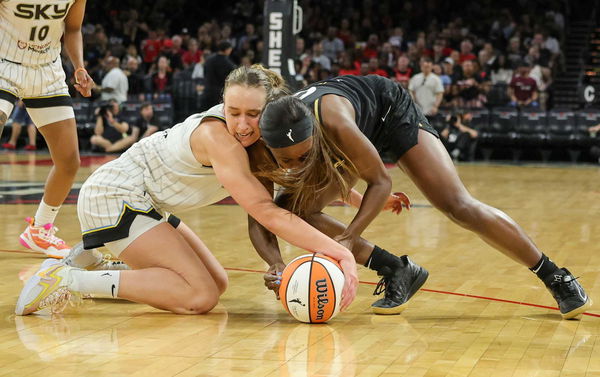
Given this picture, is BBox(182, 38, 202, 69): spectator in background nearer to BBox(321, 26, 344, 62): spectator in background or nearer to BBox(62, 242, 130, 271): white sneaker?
BBox(321, 26, 344, 62): spectator in background

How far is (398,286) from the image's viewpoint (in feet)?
14.3

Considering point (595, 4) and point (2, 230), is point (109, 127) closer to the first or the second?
point (2, 230)

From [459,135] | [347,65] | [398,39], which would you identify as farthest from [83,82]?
[398,39]

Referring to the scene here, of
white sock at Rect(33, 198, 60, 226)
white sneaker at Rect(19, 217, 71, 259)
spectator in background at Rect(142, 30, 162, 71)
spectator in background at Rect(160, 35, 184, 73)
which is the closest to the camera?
white sneaker at Rect(19, 217, 71, 259)

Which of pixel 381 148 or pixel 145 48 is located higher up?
pixel 381 148

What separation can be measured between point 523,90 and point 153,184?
12244 mm

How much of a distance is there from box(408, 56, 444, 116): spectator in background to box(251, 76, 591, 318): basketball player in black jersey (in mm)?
11069

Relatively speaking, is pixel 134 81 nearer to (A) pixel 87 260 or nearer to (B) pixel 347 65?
(B) pixel 347 65

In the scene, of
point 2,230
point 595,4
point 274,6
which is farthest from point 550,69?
point 2,230

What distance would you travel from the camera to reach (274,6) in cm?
1222

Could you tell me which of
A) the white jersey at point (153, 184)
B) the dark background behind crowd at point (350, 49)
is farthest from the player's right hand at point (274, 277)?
the dark background behind crowd at point (350, 49)

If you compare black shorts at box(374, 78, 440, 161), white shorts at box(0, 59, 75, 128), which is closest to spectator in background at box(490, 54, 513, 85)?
white shorts at box(0, 59, 75, 128)

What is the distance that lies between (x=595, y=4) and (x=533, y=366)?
716 inches

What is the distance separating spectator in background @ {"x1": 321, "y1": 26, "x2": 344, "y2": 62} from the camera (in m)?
18.7
